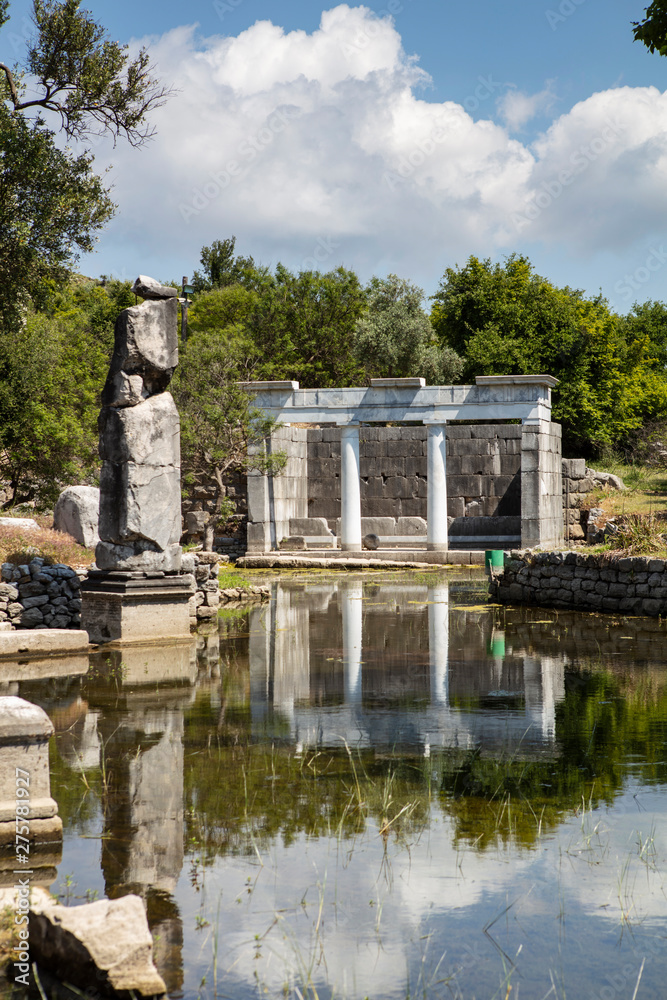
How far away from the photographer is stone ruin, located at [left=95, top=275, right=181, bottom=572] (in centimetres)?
1260

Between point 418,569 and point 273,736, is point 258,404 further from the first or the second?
point 273,736

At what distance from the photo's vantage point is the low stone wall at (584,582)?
1452cm

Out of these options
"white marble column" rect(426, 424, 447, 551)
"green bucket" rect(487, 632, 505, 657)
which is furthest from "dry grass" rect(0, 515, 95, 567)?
"white marble column" rect(426, 424, 447, 551)

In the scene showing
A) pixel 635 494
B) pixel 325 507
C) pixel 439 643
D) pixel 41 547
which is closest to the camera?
pixel 439 643

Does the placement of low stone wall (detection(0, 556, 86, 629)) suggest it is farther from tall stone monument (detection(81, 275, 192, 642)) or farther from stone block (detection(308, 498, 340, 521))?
stone block (detection(308, 498, 340, 521))

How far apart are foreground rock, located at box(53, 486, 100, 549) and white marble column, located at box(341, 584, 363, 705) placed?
4.39 meters

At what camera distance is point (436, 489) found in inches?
1088

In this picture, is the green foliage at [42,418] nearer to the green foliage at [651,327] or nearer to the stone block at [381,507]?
the stone block at [381,507]

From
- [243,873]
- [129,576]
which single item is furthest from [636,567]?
[243,873]

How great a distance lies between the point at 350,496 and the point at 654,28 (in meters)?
18.0

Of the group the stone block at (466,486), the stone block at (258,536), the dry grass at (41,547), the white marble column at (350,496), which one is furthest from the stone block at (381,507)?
the dry grass at (41,547)

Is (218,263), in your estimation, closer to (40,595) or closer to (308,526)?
(308,526)

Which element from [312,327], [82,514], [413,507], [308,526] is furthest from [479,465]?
[82,514]

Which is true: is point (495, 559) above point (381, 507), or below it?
below
